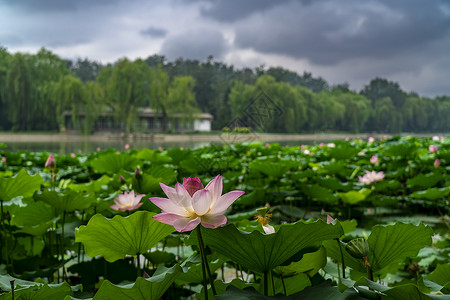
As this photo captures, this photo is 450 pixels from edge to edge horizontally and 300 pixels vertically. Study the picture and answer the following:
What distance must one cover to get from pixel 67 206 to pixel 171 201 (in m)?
0.73

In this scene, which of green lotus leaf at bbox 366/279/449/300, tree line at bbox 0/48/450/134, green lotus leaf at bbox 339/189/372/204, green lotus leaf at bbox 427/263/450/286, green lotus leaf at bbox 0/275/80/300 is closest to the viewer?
green lotus leaf at bbox 366/279/449/300

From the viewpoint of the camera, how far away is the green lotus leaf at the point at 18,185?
0.95 metres

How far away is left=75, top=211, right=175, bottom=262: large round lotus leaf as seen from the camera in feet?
1.95

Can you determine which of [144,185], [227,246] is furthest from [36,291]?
[144,185]

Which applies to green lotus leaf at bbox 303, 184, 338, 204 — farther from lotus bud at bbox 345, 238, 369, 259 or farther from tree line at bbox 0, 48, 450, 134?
tree line at bbox 0, 48, 450, 134

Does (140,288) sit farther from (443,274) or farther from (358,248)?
(443,274)

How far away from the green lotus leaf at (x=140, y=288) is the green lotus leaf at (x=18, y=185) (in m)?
0.61

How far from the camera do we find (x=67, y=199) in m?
1.03

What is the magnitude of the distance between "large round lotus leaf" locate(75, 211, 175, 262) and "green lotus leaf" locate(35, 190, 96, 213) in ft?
1.28

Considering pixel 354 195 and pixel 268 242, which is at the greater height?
pixel 268 242

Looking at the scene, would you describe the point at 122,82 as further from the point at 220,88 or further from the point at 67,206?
the point at 67,206

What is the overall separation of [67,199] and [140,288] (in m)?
0.66

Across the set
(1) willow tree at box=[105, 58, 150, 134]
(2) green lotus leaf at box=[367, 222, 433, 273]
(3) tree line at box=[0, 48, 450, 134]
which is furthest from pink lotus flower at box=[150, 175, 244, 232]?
(1) willow tree at box=[105, 58, 150, 134]

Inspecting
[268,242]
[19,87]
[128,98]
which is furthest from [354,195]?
[19,87]
